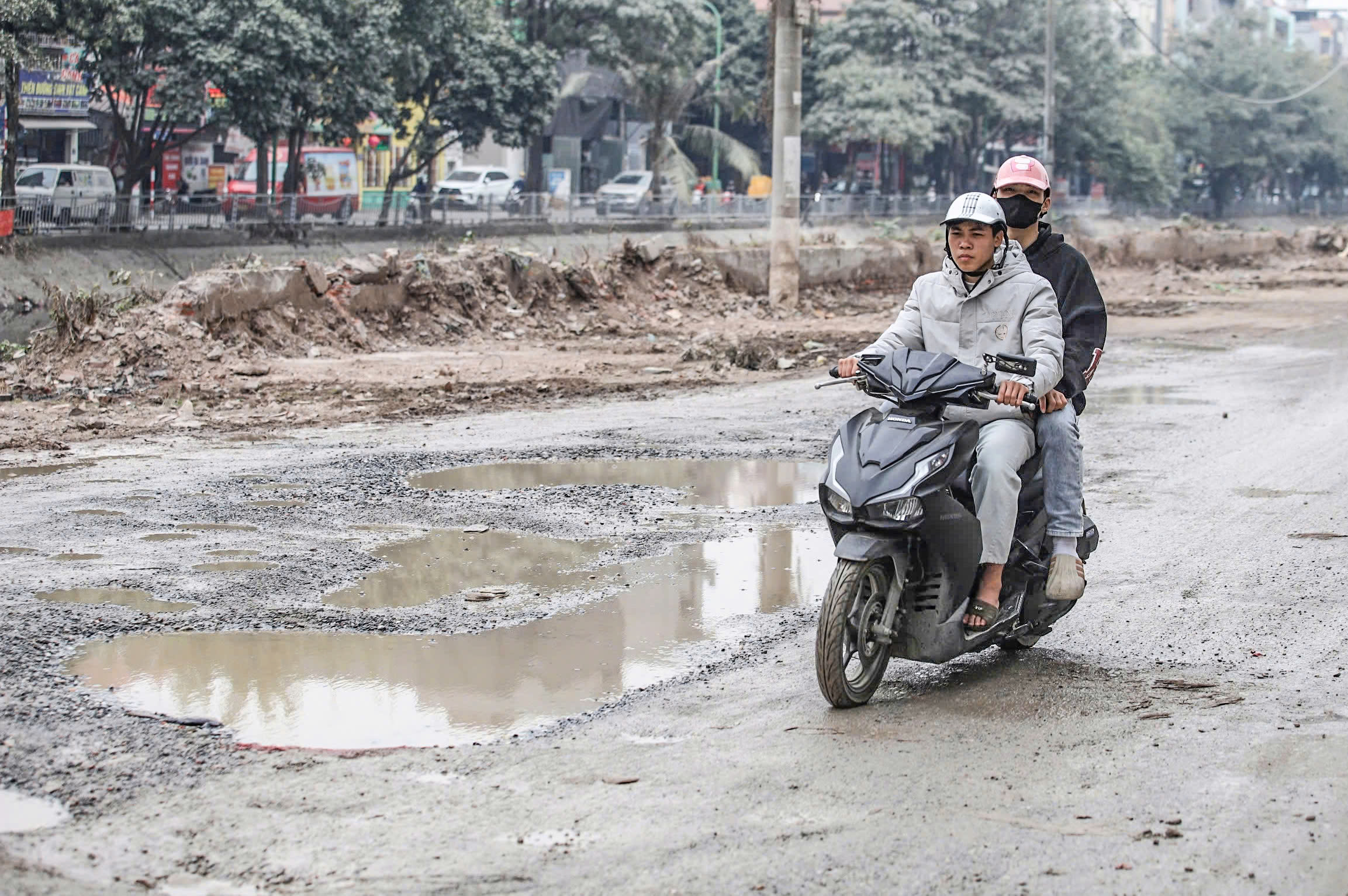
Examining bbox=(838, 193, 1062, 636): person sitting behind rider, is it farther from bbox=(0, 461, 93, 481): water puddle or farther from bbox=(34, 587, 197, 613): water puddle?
bbox=(0, 461, 93, 481): water puddle

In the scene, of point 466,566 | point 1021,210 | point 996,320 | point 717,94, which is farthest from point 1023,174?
point 717,94

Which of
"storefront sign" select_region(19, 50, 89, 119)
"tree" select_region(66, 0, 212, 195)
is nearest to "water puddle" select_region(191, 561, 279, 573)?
"tree" select_region(66, 0, 212, 195)

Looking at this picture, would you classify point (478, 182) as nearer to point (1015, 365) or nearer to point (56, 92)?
point (56, 92)

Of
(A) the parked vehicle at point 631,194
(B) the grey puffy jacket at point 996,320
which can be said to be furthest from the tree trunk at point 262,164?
(B) the grey puffy jacket at point 996,320

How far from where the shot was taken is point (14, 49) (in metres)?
27.3

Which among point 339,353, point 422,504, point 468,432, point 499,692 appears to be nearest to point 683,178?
point 339,353

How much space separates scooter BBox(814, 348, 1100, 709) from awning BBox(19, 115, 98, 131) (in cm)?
3647

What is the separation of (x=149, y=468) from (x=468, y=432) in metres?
2.61

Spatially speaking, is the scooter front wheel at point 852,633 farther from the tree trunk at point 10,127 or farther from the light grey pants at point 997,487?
the tree trunk at point 10,127

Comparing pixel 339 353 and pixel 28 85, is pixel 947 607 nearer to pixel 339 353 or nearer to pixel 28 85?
pixel 339 353

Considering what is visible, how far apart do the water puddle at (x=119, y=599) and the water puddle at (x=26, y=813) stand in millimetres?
2195

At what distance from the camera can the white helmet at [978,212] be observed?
534 cm

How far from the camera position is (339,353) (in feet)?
56.1

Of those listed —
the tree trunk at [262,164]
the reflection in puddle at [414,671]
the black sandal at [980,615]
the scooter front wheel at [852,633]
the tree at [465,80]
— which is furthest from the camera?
the tree at [465,80]
